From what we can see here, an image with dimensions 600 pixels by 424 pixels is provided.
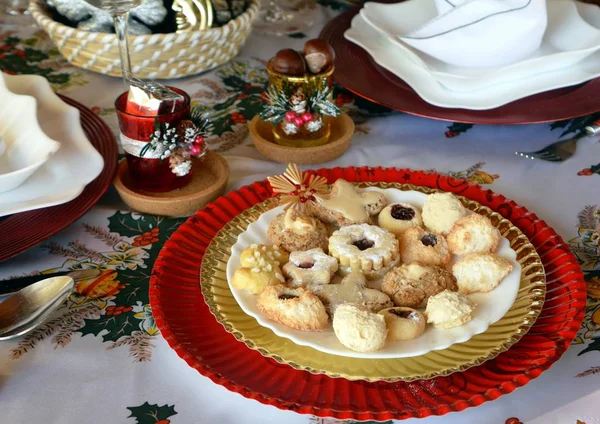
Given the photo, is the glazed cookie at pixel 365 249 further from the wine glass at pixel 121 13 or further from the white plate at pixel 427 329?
the wine glass at pixel 121 13

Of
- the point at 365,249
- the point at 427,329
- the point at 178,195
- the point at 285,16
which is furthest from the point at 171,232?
the point at 285,16

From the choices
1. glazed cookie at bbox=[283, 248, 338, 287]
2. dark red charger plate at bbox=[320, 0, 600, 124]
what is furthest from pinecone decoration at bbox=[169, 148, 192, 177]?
dark red charger plate at bbox=[320, 0, 600, 124]

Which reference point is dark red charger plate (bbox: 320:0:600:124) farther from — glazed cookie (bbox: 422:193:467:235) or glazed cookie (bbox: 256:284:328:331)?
glazed cookie (bbox: 256:284:328:331)

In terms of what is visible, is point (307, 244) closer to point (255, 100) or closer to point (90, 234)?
point (90, 234)

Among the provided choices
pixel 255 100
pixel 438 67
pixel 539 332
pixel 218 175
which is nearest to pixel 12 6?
pixel 255 100

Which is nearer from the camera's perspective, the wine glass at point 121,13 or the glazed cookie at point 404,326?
the glazed cookie at point 404,326

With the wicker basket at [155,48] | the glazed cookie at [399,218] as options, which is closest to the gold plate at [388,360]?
the glazed cookie at [399,218]

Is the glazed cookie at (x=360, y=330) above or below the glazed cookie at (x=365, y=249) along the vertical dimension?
above
